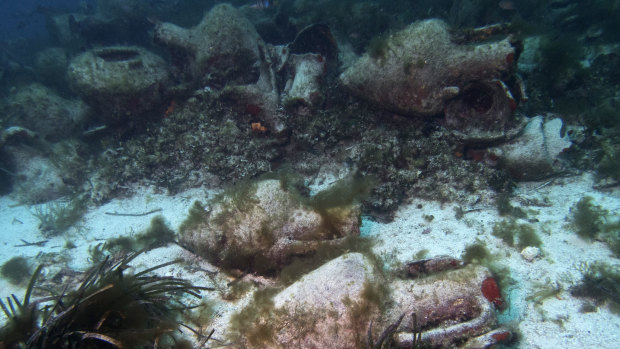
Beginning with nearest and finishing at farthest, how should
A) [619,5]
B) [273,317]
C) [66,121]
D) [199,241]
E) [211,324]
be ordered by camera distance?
1. [273,317]
2. [211,324]
3. [199,241]
4. [619,5]
5. [66,121]

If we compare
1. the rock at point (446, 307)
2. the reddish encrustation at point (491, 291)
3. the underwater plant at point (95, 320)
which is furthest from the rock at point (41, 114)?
the reddish encrustation at point (491, 291)

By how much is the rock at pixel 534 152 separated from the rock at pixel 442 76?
0.45m

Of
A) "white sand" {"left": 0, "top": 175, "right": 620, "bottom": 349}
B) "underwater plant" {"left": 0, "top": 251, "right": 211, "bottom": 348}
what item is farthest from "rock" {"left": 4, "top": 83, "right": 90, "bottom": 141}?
"underwater plant" {"left": 0, "top": 251, "right": 211, "bottom": 348}

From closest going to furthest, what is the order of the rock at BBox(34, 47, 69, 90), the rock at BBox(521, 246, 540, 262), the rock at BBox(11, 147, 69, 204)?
the rock at BBox(521, 246, 540, 262) < the rock at BBox(11, 147, 69, 204) < the rock at BBox(34, 47, 69, 90)

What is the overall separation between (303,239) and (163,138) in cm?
482

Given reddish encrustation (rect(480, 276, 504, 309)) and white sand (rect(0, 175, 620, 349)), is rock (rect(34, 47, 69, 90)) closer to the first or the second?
white sand (rect(0, 175, 620, 349))

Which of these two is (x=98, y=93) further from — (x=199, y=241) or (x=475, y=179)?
(x=475, y=179)

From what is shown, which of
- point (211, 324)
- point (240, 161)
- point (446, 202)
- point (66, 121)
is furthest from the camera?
point (66, 121)

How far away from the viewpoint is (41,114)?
8.20 meters

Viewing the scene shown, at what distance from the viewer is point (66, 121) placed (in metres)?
8.38

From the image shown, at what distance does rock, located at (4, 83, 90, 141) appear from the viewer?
8141 mm

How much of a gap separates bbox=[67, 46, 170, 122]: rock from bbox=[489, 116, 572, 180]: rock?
764 cm

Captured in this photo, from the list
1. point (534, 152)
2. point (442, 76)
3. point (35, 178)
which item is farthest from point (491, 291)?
point (35, 178)

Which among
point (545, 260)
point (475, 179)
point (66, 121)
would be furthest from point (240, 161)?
point (66, 121)
